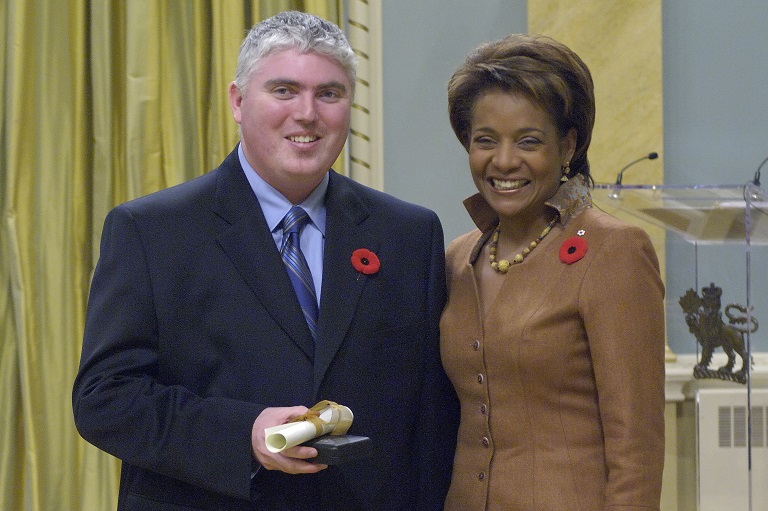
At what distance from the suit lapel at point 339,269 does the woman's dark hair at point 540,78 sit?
34cm

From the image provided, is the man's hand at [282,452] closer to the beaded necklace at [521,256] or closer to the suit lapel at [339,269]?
the suit lapel at [339,269]

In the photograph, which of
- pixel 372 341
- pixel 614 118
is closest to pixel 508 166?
pixel 372 341

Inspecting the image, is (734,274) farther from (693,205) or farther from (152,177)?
(152,177)

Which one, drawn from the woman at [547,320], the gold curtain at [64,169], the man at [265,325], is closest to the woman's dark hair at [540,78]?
the woman at [547,320]

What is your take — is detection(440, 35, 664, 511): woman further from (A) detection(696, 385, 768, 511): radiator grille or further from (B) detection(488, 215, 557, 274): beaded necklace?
(A) detection(696, 385, 768, 511): radiator grille

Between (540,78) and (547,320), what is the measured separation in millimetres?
496

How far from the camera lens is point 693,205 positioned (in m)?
2.58

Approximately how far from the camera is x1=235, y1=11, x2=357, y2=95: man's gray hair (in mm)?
2000

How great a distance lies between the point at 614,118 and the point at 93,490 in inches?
92.6

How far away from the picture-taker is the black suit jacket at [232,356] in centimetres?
185

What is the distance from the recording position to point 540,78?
1983mm

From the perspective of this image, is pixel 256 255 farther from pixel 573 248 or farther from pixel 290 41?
pixel 573 248

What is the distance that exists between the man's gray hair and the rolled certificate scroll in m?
0.74

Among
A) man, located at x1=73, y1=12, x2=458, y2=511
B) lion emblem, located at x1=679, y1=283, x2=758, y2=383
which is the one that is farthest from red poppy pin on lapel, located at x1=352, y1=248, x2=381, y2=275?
lion emblem, located at x1=679, y1=283, x2=758, y2=383
